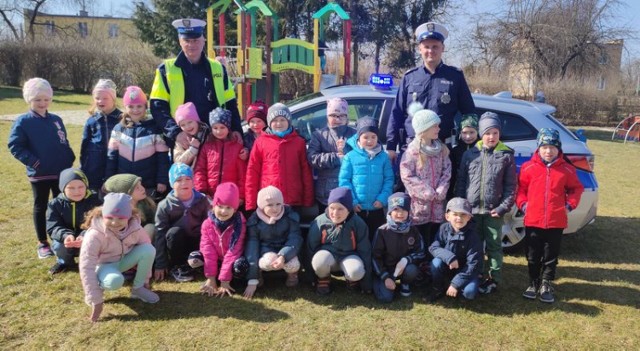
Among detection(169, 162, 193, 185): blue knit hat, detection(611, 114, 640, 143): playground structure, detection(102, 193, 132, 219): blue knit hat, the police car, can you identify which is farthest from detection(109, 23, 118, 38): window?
detection(102, 193, 132, 219): blue knit hat

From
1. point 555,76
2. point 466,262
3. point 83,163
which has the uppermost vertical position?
point 555,76

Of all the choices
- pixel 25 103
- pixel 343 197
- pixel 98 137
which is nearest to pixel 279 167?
pixel 343 197

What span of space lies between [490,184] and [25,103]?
→ 69.4 ft

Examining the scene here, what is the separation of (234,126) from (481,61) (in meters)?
23.6

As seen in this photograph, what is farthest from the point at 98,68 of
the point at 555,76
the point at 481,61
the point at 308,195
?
the point at 308,195

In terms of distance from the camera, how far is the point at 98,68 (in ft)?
85.5

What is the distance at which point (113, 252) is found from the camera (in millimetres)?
3457

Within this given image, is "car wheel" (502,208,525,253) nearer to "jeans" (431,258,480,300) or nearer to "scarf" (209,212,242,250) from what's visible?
"jeans" (431,258,480,300)

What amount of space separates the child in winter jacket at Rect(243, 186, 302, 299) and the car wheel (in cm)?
215

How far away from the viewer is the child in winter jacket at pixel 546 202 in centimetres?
370

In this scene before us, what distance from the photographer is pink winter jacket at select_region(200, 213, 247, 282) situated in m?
3.72

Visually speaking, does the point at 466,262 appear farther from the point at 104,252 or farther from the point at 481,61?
the point at 481,61

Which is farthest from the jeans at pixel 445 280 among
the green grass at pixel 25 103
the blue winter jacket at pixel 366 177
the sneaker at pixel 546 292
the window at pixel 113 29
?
the window at pixel 113 29

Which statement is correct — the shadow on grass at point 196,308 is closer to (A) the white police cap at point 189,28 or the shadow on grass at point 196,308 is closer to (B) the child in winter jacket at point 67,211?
(B) the child in winter jacket at point 67,211
